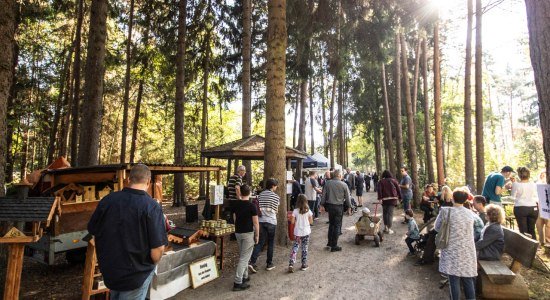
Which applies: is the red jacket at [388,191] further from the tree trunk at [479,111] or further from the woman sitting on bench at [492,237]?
the tree trunk at [479,111]

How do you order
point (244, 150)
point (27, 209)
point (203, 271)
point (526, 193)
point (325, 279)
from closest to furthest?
1. point (27, 209)
2. point (203, 271)
3. point (325, 279)
4. point (526, 193)
5. point (244, 150)

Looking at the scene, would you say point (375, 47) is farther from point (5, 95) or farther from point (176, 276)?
point (5, 95)

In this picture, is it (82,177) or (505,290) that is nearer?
(505,290)

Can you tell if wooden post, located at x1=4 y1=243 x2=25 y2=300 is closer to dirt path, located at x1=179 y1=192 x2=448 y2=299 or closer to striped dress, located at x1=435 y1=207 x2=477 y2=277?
dirt path, located at x1=179 y1=192 x2=448 y2=299

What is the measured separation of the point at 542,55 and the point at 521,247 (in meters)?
3.35

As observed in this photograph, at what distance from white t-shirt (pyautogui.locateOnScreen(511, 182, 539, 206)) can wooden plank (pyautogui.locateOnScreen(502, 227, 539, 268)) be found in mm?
1926

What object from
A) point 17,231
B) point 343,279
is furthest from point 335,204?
point 17,231

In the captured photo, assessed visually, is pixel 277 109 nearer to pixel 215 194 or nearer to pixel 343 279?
pixel 215 194

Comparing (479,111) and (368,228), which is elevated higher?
(479,111)

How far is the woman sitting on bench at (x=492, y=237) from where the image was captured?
4.68 meters

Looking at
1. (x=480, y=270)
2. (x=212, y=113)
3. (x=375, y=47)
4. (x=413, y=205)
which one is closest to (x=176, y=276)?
(x=480, y=270)

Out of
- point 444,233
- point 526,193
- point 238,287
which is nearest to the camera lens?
point 444,233

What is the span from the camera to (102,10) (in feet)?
26.8

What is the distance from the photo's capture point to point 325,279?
18.3 ft
